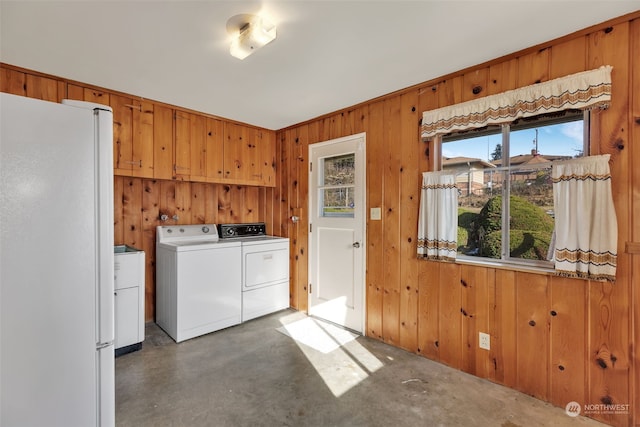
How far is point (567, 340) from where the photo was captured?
1.89m

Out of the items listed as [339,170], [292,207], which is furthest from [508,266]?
[292,207]

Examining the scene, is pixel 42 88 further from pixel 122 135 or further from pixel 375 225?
pixel 375 225

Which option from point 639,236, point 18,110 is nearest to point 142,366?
point 18,110

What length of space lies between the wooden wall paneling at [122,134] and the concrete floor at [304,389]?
165cm

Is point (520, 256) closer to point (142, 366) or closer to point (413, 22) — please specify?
point (413, 22)

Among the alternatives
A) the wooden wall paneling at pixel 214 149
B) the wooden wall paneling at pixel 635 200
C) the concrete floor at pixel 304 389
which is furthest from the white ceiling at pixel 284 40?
the concrete floor at pixel 304 389

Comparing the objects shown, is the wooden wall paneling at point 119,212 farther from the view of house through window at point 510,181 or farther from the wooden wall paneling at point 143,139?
the view of house through window at point 510,181

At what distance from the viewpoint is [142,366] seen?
2402 mm

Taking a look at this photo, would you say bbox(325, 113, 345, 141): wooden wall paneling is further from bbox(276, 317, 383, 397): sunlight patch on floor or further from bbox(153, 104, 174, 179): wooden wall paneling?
bbox(276, 317, 383, 397): sunlight patch on floor

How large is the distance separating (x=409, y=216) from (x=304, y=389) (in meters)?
1.59

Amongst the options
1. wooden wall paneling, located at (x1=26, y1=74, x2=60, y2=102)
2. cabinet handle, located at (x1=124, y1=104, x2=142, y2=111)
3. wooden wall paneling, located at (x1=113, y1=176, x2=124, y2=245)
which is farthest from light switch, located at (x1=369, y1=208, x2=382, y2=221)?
wooden wall paneling, located at (x1=26, y1=74, x2=60, y2=102)

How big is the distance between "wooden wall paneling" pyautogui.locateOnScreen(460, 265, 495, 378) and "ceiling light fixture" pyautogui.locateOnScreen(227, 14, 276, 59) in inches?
83.2

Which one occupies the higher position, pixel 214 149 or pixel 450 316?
pixel 214 149

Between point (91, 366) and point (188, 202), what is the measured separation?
2.53 m
